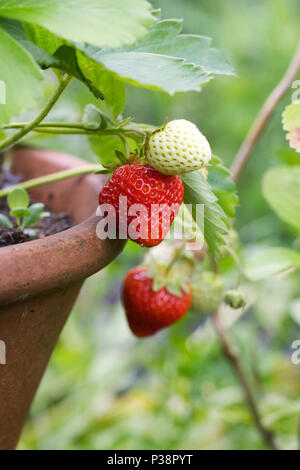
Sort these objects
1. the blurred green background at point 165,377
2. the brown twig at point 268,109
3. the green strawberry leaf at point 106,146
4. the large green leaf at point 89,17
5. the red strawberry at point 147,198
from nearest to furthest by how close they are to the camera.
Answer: the large green leaf at point 89,17
the red strawberry at point 147,198
the green strawberry leaf at point 106,146
the brown twig at point 268,109
the blurred green background at point 165,377

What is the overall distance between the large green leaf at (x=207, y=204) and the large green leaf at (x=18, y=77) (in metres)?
0.17

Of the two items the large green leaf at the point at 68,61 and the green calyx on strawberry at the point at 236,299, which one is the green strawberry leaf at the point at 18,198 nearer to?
the large green leaf at the point at 68,61

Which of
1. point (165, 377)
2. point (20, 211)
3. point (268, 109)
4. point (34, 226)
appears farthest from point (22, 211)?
point (165, 377)

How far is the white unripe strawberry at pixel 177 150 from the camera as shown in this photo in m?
0.46

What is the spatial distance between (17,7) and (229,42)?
206 centimetres

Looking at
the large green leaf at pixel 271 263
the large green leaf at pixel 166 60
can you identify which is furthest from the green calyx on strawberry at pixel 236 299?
the large green leaf at pixel 166 60

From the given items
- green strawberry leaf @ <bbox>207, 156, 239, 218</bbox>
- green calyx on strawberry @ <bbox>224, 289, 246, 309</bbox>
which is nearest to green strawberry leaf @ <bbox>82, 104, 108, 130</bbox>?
green strawberry leaf @ <bbox>207, 156, 239, 218</bbox>

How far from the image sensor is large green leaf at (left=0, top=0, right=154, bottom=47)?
0.39m

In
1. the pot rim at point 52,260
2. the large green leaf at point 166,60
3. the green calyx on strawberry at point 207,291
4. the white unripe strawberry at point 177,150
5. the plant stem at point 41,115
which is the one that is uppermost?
the large green leaf at point 166,60

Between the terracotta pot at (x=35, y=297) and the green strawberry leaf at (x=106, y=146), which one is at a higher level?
the green strawberry leaf at (x=106, y=146)

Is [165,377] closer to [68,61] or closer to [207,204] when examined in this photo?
[207,204]

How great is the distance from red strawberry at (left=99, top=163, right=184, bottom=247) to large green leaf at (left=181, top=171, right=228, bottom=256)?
1cm

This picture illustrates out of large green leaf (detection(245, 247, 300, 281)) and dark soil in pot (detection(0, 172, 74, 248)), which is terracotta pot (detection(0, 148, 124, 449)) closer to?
dark soil in pot (detection(0, 172, 74, 248))

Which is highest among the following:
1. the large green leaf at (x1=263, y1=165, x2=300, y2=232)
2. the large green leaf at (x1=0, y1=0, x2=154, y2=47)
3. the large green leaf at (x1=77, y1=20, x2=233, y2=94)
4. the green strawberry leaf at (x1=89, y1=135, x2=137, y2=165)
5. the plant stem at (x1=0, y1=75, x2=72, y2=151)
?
the large green leaf at (x1=0, y1=0, x2=154, y2=47)
